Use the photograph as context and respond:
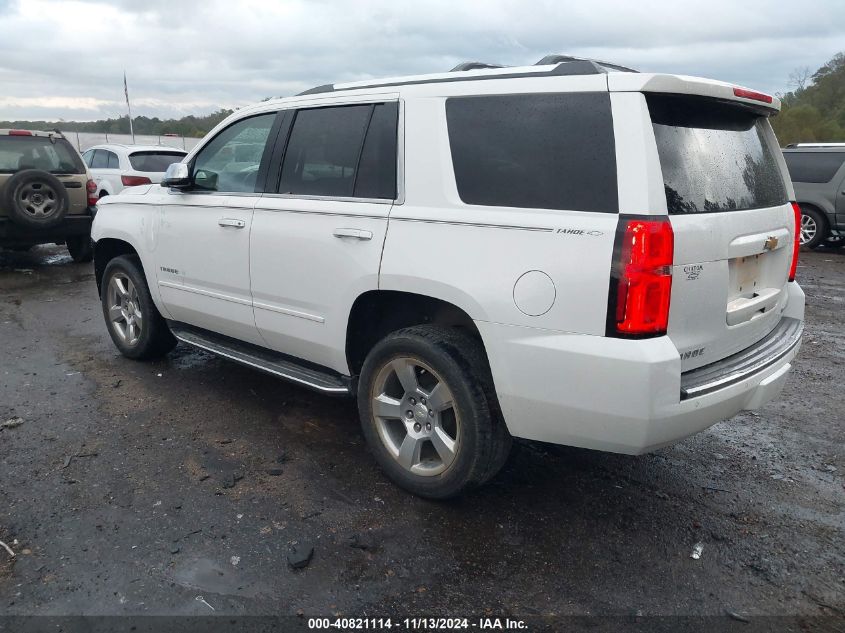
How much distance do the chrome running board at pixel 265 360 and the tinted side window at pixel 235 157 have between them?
987 mm

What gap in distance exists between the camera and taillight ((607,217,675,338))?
2.61m

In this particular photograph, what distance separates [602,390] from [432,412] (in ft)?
2.96

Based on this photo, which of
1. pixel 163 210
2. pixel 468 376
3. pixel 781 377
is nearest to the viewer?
pixel 468 376

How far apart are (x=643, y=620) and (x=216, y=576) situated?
66.0 inches

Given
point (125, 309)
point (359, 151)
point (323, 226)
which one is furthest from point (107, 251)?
point (359, 151)

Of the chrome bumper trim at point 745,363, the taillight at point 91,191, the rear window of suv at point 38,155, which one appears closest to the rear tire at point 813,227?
the chrome bumper trim at point 745,363

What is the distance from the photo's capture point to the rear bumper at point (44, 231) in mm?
9109

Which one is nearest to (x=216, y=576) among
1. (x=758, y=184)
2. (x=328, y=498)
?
(x=328, y=498)

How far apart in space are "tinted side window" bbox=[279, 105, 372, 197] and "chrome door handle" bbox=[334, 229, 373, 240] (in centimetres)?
24

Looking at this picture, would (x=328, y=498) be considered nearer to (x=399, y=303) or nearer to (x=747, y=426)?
(x=399, y=303)

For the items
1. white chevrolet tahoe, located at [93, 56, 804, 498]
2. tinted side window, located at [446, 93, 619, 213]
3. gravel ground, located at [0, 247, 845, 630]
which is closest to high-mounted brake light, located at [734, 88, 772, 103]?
white chevrolet tahoe, located at [93, 56, 804, 498]

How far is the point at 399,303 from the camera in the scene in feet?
11.7

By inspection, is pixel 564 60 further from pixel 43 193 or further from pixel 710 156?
pixel 43 193

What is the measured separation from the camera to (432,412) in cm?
332
